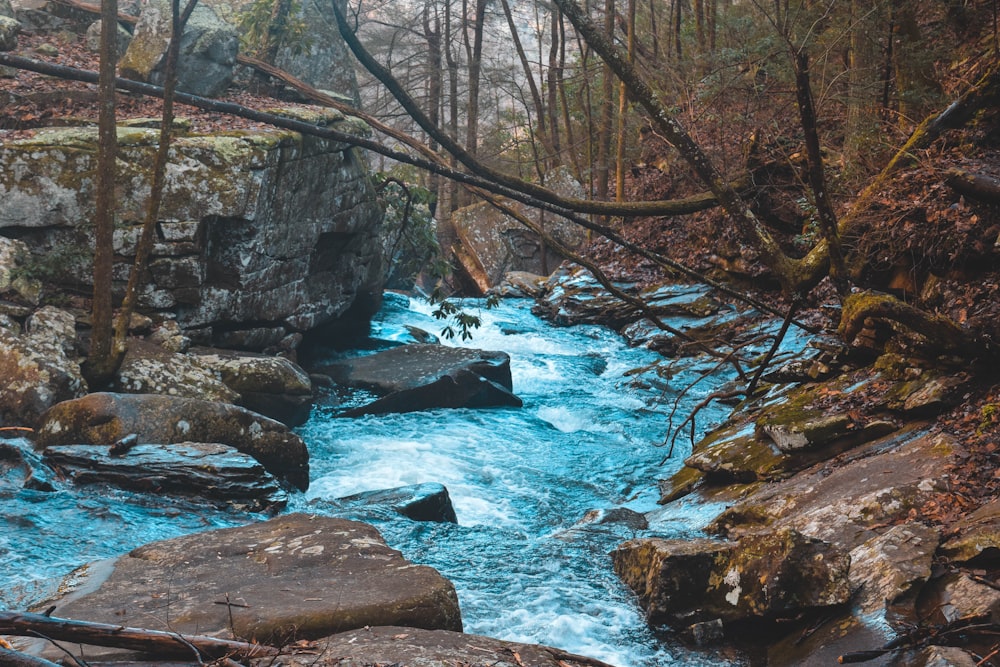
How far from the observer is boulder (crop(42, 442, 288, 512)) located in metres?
7.11

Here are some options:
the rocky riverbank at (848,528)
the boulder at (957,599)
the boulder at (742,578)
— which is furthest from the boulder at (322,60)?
the boulder at (957,599)

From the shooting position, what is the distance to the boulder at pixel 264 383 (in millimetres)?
10172

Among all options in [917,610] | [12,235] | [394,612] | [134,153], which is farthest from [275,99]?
[917,610]

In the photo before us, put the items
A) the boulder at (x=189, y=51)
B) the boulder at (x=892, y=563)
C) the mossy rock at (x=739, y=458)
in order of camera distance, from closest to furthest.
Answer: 1. the boulder at (x=892, y=563)
2. the mossy rock at (x=739, y=458)
3. the boulder at (x=189, y=51)

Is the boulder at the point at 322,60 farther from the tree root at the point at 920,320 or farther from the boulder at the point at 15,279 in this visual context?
the tree root at the point at 920,320

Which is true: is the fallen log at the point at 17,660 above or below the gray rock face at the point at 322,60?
below

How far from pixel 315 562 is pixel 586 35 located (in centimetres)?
373

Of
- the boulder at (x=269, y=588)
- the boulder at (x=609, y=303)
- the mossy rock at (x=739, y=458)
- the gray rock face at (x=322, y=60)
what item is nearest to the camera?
the boulder at (x=269, y=588)

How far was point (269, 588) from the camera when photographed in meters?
4.57

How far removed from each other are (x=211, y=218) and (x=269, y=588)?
730 cm

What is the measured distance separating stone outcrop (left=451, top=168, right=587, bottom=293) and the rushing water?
10806 millimetres

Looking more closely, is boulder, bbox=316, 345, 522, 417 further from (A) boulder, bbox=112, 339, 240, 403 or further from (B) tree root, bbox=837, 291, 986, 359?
(B) tree root, bbox=837, 291, 986, 359

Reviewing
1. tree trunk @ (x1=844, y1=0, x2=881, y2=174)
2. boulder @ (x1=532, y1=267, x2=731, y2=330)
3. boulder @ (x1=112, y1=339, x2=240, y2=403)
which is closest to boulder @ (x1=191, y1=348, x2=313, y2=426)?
boulder @ (x1=112, y1=339, x2=240, y2=403)

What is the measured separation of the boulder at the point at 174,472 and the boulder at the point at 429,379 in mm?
4055
